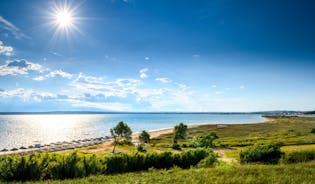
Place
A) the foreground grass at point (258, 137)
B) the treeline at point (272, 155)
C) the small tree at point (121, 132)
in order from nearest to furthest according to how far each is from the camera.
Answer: the treeline at point (272, 155) < the foreground grass at point (258, 137) < the small tree at point (121, 132)

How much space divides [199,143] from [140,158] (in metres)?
46.2

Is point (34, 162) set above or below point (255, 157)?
above

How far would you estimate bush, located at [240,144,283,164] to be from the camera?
3048 cm

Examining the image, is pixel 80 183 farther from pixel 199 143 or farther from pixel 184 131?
pixel 184 131

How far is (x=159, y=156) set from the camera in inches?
1177

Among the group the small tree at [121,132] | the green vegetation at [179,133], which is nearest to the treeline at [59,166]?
the small tree at [121,132]

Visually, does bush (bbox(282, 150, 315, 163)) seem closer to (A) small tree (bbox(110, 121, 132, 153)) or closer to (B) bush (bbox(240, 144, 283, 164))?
(B) bush (bbox(240, 144, 283, 164))

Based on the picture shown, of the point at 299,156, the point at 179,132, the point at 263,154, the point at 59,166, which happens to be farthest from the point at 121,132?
the point at 59,166

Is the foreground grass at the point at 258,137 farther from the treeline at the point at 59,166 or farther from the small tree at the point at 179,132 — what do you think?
the treeline at the point at 59,166

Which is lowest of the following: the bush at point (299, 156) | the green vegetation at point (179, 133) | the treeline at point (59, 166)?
the green vegetation at point (179, 133)

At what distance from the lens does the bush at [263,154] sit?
3048 centimetres

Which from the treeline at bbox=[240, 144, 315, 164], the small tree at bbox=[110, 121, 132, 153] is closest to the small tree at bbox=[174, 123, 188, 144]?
the small tree at bbox=[110, 121, 132, 153]

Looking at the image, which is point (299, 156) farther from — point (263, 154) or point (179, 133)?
point (179, 133)


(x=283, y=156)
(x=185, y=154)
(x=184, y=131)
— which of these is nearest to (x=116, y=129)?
(x=184, y=131)
